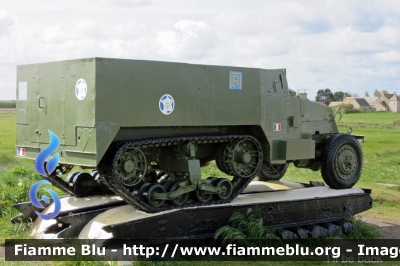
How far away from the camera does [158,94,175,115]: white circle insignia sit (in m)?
10.5

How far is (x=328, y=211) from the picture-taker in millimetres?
12820

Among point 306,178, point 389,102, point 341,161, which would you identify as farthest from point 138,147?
point 389,102

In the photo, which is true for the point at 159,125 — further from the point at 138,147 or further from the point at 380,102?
the point at 380,102

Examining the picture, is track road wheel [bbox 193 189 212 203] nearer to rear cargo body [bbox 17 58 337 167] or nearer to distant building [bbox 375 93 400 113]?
rear cargo body [bbox 17 58 337 167]

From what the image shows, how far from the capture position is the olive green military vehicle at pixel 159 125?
9.92 meters

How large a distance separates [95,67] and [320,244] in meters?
5.83

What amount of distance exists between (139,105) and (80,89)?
103cm

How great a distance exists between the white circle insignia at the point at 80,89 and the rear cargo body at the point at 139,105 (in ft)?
0.05

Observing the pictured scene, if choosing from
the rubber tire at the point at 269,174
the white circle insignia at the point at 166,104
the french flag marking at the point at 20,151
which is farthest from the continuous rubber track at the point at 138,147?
the rubber tire at the point at 269,174

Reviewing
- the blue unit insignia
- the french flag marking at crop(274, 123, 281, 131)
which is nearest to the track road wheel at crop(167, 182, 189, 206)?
the blue unit insignia

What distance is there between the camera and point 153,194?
34.6ft

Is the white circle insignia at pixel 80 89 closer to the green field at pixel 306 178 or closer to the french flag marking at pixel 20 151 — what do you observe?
the french flag marking at pixel 20 151

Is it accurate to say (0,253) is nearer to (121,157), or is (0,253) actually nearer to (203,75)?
(121,157)

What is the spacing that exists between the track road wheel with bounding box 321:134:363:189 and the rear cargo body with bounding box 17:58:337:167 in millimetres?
860
